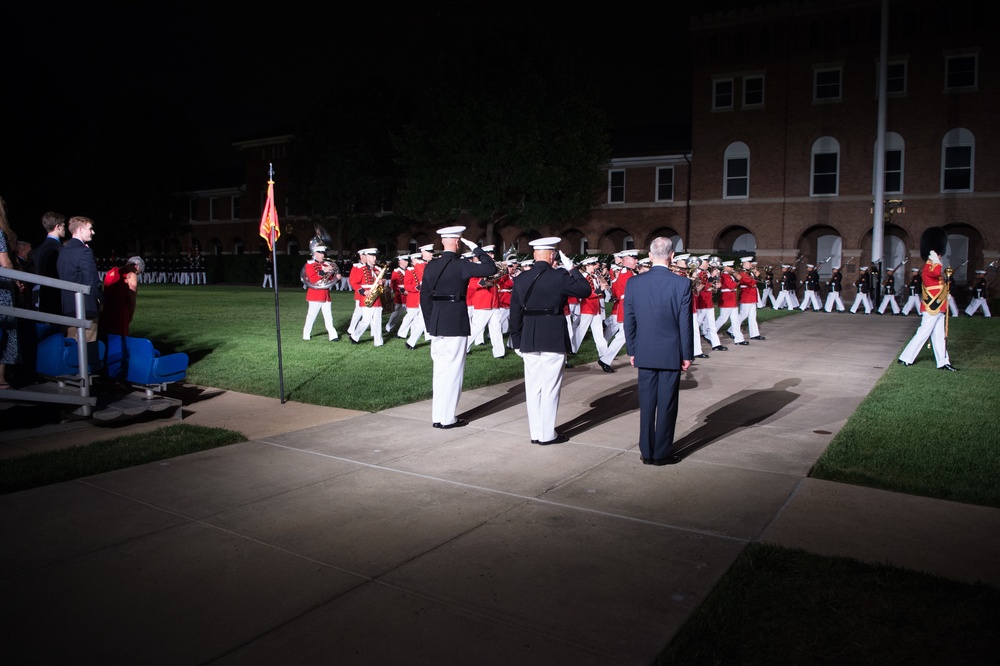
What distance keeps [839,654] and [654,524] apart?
6.01 ft

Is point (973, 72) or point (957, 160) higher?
point (973, 72)

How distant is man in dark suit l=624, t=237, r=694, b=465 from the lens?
6.75 m

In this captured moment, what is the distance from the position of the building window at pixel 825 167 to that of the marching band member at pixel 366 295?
28.8m

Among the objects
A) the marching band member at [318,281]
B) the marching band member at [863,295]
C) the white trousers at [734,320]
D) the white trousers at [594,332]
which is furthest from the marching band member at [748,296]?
the marching band member at [863,295]

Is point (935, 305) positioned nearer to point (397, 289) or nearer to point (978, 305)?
point (397, 289)

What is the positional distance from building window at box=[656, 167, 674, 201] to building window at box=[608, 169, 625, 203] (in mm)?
2161

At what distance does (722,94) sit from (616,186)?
306 inches

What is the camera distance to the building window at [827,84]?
1451 inches

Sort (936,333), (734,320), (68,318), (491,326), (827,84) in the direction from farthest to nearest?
(827,84)
(734,320)
(491,326)
(936,333)
(68,318)

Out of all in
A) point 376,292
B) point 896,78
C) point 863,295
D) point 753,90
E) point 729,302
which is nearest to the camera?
point 376,292

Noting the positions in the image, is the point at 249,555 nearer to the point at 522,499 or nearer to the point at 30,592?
the point at 30,592

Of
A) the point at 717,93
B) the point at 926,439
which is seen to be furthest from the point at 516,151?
the point at 926,439

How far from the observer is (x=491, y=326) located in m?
14.6

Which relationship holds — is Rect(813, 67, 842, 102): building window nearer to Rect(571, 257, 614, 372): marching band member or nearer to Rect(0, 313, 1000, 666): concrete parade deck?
Rect(571, 257, 614, 372): marching band member
